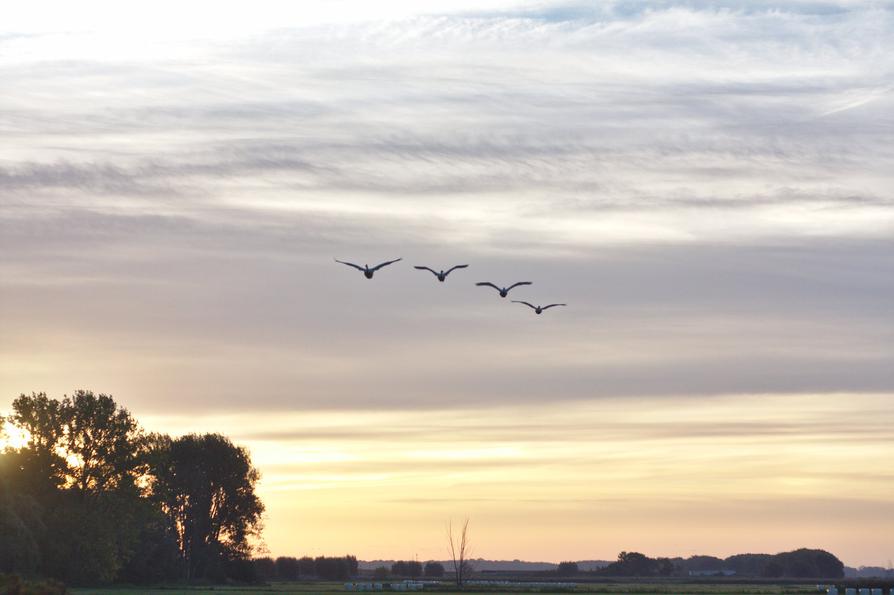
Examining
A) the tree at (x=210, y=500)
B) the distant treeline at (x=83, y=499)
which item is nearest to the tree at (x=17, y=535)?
the distant treeline at (x=83, y=499)

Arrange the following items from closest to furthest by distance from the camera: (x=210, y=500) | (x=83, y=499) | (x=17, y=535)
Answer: (x=17, y=535)
(x=83, y=499)
(x=210, y=500)

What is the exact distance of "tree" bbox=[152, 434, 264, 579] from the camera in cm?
16475

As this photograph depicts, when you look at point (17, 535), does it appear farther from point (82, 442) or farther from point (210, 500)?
point (210, 500)

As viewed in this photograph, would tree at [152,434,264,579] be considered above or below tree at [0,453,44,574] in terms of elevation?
above

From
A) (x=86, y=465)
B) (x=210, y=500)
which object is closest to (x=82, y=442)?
(x=86, y=465)

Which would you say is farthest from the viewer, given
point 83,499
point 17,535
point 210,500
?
point 210,500

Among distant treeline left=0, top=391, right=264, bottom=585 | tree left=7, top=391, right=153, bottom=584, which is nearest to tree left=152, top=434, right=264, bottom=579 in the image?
distant treeline left=0, top=391, right=264, bottom=585

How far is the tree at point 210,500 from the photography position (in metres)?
165

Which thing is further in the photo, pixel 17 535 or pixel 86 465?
pixel 86 465

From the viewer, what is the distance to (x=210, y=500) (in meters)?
169

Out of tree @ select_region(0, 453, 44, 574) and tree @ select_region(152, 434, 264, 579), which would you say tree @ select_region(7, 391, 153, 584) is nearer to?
tree @ select_region(0, 453, 44, 574)

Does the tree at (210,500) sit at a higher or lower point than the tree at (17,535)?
higher

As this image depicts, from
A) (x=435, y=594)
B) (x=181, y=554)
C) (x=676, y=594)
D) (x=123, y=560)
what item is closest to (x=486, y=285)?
(x=435, y=594)

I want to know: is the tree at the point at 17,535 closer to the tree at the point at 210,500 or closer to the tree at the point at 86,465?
the tree at the point at 86,465
